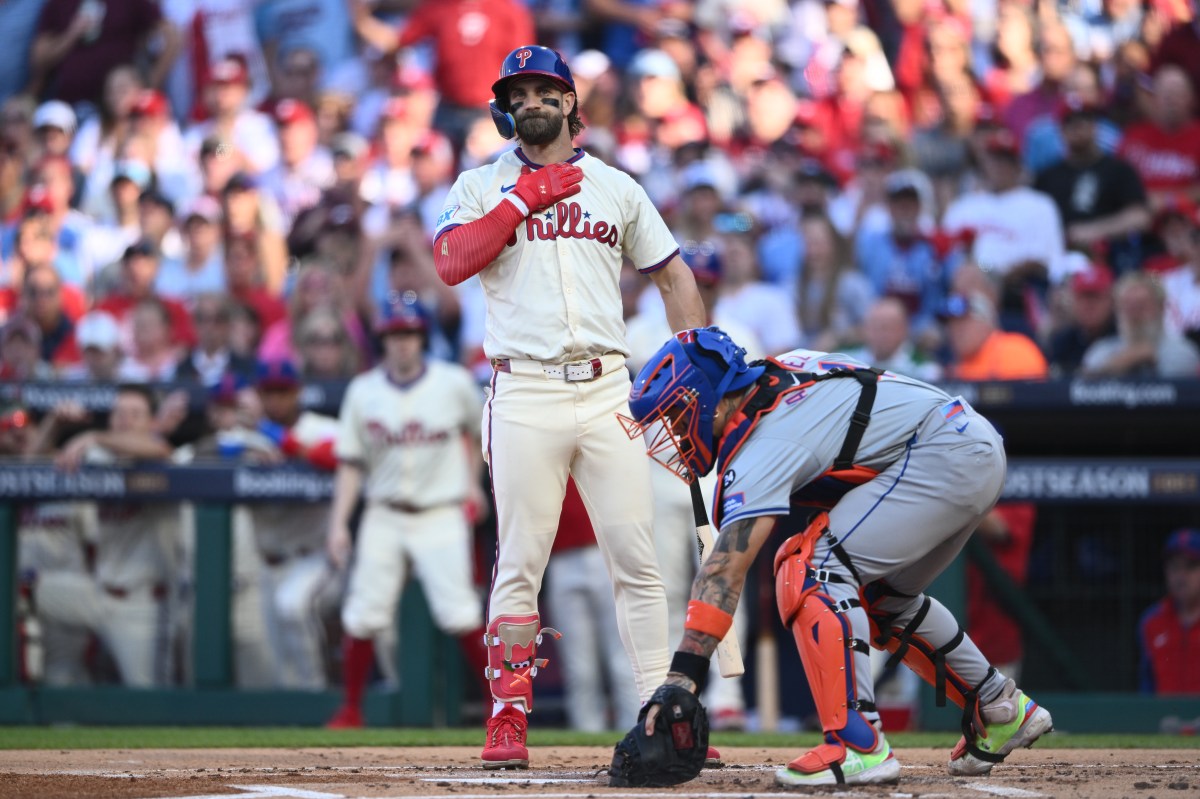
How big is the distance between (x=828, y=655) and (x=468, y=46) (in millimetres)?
9658

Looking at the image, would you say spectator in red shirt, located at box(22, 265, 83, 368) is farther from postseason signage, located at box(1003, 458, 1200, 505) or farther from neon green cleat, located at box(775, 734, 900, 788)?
neon green cleat, located at box(775, 734, 900, 788)

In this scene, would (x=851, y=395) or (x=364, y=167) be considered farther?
(x=364, y=167)

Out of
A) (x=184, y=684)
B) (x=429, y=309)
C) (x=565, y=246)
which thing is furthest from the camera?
(x=429, y=309)

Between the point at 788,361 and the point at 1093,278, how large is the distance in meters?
4.81

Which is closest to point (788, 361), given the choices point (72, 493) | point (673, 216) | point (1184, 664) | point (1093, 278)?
point (1184, 664)

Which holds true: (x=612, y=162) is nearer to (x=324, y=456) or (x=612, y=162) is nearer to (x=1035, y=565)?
(x=324, y=456)

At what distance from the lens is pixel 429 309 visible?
1084 cm

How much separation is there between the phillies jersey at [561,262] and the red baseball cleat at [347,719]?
341 centimetres

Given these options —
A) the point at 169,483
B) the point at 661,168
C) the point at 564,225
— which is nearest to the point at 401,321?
the point at 169,483

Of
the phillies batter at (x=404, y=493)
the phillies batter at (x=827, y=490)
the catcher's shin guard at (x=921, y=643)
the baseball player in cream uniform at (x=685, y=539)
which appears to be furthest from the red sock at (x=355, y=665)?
the phillies batter at (x=827, y=490)

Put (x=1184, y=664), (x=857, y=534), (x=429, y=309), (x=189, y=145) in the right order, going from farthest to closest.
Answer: (x=189, y=145)
(x=429, y=309)
(x=1184, y=664)
(x=857, y=534)

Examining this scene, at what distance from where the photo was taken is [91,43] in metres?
15.1

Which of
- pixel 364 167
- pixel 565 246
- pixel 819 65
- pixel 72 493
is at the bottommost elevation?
pixel 72 493

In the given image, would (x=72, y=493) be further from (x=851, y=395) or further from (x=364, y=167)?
(x=851, y=395)
